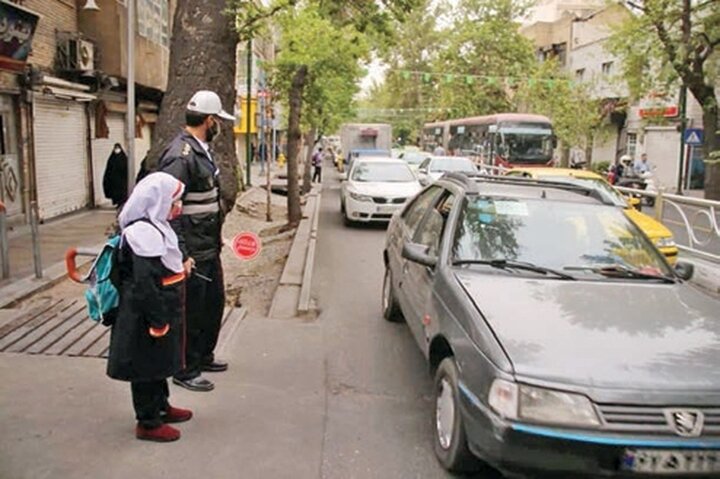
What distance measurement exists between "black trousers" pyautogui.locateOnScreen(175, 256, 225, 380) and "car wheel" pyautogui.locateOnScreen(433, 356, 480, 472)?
1671mm

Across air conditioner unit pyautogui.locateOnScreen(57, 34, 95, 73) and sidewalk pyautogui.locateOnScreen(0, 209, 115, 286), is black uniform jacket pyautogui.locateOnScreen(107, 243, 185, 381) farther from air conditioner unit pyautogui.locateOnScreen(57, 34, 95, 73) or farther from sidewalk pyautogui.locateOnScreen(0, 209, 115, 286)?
air conditioner unit pyautogui.locateOnScreen(57, 34, 95, 73)

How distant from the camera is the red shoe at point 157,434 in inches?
160

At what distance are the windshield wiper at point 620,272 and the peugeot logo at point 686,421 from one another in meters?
1.45

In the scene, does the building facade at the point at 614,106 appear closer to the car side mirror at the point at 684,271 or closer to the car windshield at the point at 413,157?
the car windshield at the point at 413,157

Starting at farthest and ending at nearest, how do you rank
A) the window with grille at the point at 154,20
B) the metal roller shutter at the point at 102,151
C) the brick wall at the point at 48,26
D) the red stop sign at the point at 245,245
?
the metal roller shutter at the point at 102,151
the window with grille at the point at 154,20
the brick wall at the point at 48,26
the red stop sign at the point at 245,245

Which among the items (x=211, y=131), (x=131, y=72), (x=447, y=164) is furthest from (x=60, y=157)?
(x=211, y=131)

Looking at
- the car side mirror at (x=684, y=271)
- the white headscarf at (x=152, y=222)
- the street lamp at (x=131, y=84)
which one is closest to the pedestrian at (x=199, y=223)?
the white headscarf at (x=152, y=222)

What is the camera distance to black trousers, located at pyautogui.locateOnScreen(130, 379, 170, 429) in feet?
13.1

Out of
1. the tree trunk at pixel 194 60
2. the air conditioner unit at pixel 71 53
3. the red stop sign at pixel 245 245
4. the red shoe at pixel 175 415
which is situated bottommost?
the red shoe at pixel 175 415

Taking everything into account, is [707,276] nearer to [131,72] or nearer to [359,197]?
[359,197]

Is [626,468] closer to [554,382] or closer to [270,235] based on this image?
[554,382]

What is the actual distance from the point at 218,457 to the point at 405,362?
2.23 m

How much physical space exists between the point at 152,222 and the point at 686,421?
2.79 m

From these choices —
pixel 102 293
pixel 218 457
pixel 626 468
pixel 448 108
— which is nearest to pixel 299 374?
pixel 218 457
